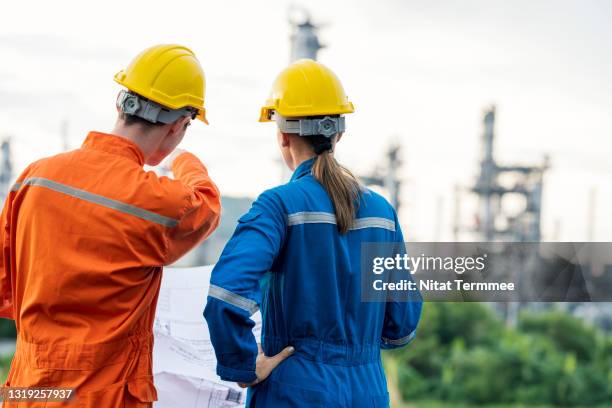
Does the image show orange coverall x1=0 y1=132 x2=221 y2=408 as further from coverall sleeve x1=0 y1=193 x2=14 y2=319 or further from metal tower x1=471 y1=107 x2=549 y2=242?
metal tower x1=471 y1=107 x2=549 y2=242

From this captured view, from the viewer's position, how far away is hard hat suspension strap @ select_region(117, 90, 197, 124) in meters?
1.95

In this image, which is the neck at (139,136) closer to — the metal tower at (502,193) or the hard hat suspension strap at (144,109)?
the hard hat suspension strap at (144,109)

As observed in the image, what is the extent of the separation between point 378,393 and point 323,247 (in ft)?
1.55

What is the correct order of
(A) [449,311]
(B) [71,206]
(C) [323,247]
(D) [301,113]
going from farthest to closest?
(A) [449,311], (D) [301,113], (C) [323,247], (B) [71,206]

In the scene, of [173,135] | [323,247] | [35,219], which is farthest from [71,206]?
[323,247]

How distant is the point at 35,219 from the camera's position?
1.83m

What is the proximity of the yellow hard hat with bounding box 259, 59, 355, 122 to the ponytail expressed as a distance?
117mm

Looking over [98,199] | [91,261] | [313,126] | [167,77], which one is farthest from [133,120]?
[313,126]

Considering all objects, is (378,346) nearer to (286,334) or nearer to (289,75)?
(286,334)

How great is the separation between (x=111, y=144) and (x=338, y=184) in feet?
2.09

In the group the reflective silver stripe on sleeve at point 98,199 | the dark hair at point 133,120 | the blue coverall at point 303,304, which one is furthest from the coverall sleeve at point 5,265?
the blue coverall at point 303,304

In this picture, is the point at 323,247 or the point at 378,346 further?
the point at 378,346

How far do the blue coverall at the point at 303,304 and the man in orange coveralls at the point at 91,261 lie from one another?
0.19 metres

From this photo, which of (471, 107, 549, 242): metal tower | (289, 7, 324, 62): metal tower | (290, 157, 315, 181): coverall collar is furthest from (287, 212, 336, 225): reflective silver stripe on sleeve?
(471, 107, 549, 242): metal tower
